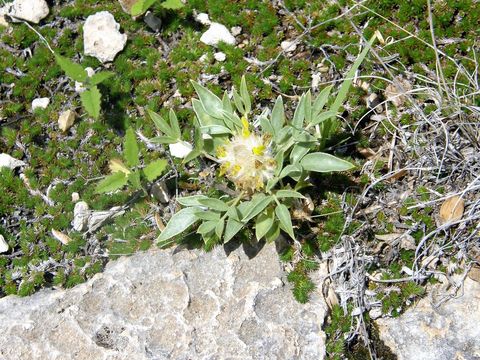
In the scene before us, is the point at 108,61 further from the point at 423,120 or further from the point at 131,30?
the point at 423,120

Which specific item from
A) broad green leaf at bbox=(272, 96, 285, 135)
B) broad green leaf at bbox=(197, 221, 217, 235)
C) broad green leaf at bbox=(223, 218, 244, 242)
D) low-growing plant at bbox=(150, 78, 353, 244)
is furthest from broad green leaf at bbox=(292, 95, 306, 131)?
broad green leaf at bbox=(197, 221, 217, 235)

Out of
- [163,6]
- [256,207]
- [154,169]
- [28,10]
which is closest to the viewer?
[256,207]

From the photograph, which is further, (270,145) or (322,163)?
(270,145)

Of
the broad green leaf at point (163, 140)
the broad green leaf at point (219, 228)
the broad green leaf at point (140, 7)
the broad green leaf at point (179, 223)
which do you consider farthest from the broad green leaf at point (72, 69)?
the broad green leaf at point (219, 228)

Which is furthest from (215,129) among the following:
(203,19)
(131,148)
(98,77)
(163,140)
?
(203,19)

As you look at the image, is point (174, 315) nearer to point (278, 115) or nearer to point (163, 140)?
point (163, 140)

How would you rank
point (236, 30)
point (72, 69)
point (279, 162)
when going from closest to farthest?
point (279, 162)
point (72, 69)
point (236, 30)

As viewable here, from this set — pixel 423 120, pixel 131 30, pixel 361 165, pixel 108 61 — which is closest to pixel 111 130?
pixel 108 61
